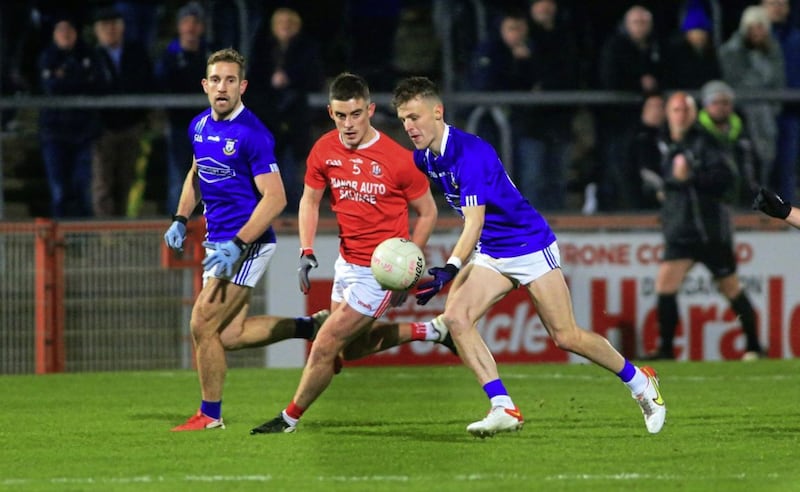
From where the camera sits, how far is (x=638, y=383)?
970 cm

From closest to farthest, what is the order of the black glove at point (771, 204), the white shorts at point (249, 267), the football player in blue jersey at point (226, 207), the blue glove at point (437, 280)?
the blue glove at point (437, 280) → the black glove at point (771, 204) → the football player in blue jersey at point (226, 207) → the white shorts at point (249, 267)

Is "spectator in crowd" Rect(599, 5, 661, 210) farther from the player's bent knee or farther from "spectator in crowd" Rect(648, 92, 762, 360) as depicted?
the player's bent knee

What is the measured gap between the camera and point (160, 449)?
932cm

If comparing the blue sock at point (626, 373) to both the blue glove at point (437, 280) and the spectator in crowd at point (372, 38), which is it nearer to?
the blue glove at point (437, 280)

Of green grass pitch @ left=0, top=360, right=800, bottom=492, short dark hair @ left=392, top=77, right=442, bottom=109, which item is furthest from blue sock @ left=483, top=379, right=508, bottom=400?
short dark hair @ left=392, top=77, right=442, bottom=109

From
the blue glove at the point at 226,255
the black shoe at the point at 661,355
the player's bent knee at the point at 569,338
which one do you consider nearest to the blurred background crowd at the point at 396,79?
the black shoe at the point at 661,355

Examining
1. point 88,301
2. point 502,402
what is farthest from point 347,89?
point 88,301

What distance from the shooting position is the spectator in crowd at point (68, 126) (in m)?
16.5

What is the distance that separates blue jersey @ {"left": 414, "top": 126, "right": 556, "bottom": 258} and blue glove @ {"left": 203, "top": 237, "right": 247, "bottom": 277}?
1.17m

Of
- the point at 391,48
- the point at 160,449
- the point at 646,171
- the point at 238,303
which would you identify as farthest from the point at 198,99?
the point at 160,449

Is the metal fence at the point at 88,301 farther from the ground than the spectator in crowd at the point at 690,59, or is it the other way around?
the spectator in crowd at the point at 690,59

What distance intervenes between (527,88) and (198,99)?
3366 mm

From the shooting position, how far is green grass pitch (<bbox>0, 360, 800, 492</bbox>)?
794cm

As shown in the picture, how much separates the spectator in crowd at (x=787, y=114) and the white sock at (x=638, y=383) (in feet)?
25.8
